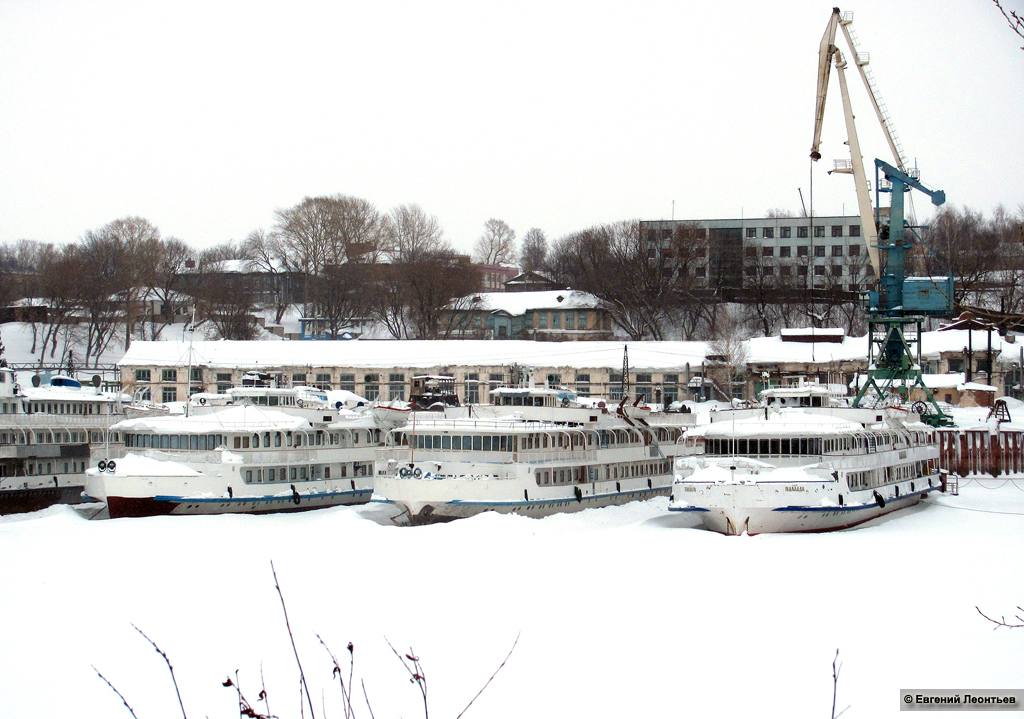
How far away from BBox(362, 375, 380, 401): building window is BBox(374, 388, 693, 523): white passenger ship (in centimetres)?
3598

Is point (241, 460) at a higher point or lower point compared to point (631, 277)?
lower

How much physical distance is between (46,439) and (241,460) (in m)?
9.69

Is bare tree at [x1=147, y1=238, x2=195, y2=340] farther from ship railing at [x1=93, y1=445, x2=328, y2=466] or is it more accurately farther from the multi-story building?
ship railing at [x1=93, y1=445, x2=328, y2=466]

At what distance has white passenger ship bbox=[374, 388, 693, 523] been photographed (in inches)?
1326

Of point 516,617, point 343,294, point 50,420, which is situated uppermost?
point 343,294

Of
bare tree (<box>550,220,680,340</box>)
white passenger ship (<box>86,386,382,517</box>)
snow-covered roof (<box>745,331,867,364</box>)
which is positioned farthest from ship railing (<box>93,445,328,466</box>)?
bare tree (<box>550,220,680,340</box>)

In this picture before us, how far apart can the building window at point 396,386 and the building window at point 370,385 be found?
942mm

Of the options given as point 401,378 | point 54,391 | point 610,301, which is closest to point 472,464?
point 54,391

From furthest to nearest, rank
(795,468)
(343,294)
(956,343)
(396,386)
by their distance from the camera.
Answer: (343,294)
(396,386)
(956,343)
(795,468)

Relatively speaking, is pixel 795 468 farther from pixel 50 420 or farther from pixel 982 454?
pixel 50 420

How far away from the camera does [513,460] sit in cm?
3478

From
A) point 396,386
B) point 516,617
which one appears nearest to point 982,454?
point 516,617

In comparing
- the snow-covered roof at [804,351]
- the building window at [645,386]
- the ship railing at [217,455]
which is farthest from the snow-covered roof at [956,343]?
the ship railing at [217,455]

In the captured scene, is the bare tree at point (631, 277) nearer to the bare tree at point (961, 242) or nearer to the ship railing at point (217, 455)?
the bare tree at point (961, 242)
